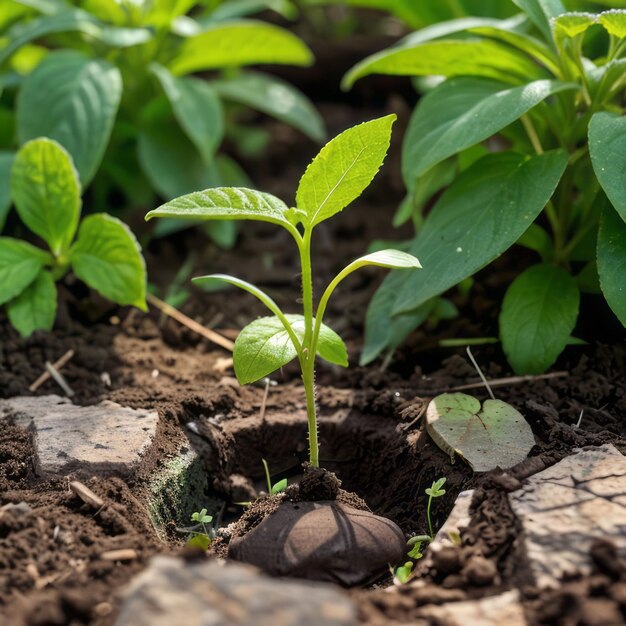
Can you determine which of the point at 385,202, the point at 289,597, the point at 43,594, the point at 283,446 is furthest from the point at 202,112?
the point at 289,597

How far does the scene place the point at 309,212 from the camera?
1.50 m

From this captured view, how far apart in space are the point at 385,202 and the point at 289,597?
6.94ft

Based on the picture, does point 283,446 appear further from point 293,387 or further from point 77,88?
point 77,88

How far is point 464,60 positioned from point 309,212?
80 centimetres

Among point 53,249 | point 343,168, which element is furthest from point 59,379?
point 343,168

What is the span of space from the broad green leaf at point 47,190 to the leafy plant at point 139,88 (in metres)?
0.14

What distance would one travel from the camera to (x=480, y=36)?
2328 mm

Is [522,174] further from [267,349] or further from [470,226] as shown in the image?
[267,349]

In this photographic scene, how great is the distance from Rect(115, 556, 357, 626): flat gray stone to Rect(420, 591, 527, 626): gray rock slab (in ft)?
0.68

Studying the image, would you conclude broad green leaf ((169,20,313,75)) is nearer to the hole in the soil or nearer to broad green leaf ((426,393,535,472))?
the hole in the soil

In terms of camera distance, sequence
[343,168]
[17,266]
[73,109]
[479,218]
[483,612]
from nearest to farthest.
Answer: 1. [483,612]
2. [343,168]
3. [479,218]
4. [17,266]
5. [73,109]

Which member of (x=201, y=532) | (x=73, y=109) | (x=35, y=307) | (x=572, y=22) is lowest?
(x=201, y=532)

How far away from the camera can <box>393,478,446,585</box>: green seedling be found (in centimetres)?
141

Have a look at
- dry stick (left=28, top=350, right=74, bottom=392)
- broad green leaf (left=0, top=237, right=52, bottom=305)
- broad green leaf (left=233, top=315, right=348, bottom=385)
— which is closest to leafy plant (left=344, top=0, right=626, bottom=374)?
broad green leaf (left=233, top=315, right=348, bottom=385)
